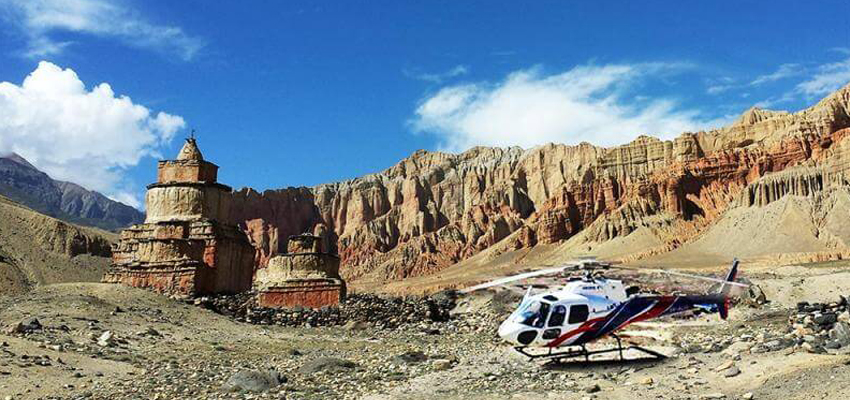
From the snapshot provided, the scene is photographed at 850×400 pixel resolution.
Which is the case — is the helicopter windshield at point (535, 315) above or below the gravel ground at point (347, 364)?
above

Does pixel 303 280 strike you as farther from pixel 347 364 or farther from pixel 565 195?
pixel 565 195

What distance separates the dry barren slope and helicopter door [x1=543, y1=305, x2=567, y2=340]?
174ft

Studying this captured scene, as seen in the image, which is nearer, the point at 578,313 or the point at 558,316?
the point at 558,316

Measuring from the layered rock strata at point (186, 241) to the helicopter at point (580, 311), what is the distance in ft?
82.4

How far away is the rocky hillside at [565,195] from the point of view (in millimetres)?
112938

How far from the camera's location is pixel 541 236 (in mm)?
130375

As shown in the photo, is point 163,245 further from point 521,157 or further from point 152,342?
point 521,157

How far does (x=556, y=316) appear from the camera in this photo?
17422mm

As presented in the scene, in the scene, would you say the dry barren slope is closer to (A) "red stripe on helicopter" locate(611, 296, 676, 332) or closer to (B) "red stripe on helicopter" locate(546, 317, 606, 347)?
(B) "red stripe on helicopter" locate(546, 317, 606, 347)

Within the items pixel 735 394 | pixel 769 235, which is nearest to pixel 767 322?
pixel 735 394

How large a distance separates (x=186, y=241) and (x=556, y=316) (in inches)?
1096

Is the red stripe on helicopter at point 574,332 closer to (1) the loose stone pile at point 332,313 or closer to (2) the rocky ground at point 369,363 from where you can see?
(2) the rocky ground at point 369,363

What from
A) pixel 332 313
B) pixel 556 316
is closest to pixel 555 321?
pixel 556 316

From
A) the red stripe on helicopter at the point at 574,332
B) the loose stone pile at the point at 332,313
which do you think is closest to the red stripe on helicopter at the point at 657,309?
the red stripe on helicopter at the point at 574,332
